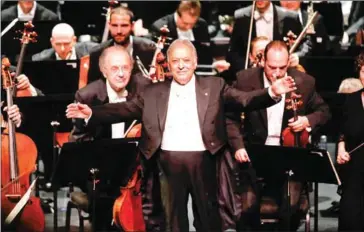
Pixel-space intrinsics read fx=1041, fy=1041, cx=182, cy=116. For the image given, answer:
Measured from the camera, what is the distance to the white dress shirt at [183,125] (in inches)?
259

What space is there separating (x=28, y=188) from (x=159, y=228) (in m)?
0.91

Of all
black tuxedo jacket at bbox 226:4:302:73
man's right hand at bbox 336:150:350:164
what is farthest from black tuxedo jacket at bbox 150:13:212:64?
man's right hand at bbox 336:150:350:164

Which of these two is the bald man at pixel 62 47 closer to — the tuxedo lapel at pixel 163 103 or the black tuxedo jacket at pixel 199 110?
the black tuxedo jacket at pixel 199 110

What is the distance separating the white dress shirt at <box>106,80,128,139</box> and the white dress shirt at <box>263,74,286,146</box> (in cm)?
99

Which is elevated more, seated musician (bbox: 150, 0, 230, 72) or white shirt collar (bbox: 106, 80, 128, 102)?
seated musician (bbox: 150, 0, 230, 72)

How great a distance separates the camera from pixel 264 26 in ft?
29.3

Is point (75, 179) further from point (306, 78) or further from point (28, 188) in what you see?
point (306, 78)

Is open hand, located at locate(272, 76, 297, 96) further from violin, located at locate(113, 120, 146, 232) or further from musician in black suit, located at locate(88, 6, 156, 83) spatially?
musician in black suit, located at locate(88, 6, 156, 83)

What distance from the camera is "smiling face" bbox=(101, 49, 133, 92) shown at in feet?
23.2

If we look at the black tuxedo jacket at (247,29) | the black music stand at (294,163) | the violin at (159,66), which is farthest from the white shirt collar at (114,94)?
the black tuxedo jacket at (247,29)

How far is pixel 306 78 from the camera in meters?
7.13

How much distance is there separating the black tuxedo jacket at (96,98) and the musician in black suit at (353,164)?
1.38 meters

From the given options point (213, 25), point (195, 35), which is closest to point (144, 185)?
point (195, 35)

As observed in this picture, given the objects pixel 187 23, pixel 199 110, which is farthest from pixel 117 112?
pixel 187 23
